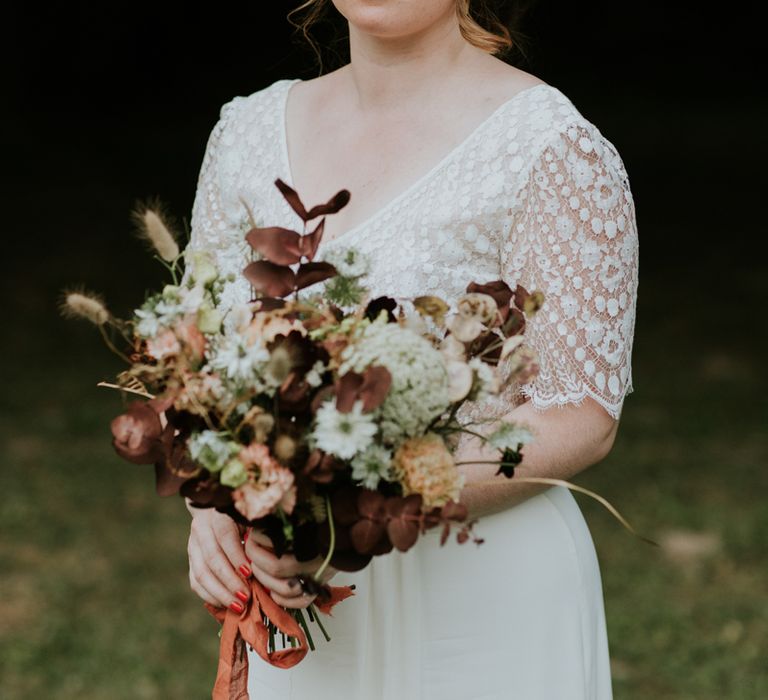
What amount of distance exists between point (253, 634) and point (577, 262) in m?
0.80

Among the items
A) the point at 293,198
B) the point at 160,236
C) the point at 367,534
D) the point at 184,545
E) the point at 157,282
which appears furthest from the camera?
the point at 157,282

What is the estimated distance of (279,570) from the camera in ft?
6.35

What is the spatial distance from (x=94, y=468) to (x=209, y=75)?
10.3 meters

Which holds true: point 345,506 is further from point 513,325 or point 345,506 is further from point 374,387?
point 513,325

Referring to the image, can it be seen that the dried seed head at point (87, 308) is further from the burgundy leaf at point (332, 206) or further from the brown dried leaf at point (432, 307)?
the brown dried leaf at point (432, 307)

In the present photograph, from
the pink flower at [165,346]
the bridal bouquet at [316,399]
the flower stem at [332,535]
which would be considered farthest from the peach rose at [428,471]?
the pink flower at [165,346]

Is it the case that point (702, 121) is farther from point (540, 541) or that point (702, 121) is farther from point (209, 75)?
point (540, 541)

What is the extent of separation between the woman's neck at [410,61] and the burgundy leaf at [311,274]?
790 millimetres

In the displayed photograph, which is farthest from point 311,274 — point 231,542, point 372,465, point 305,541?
point 231,542

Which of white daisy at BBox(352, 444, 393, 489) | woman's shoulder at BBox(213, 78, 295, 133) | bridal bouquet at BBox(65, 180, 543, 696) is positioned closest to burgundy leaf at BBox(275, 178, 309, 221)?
bridal bouquet at BBox(65, 180, 543, 696)

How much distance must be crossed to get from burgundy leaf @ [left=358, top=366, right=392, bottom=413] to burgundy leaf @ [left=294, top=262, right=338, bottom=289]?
195 millimetres

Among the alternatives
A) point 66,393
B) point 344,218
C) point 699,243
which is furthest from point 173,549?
point 699,243

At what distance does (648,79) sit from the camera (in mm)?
16469

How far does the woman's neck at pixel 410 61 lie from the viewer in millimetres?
2373
